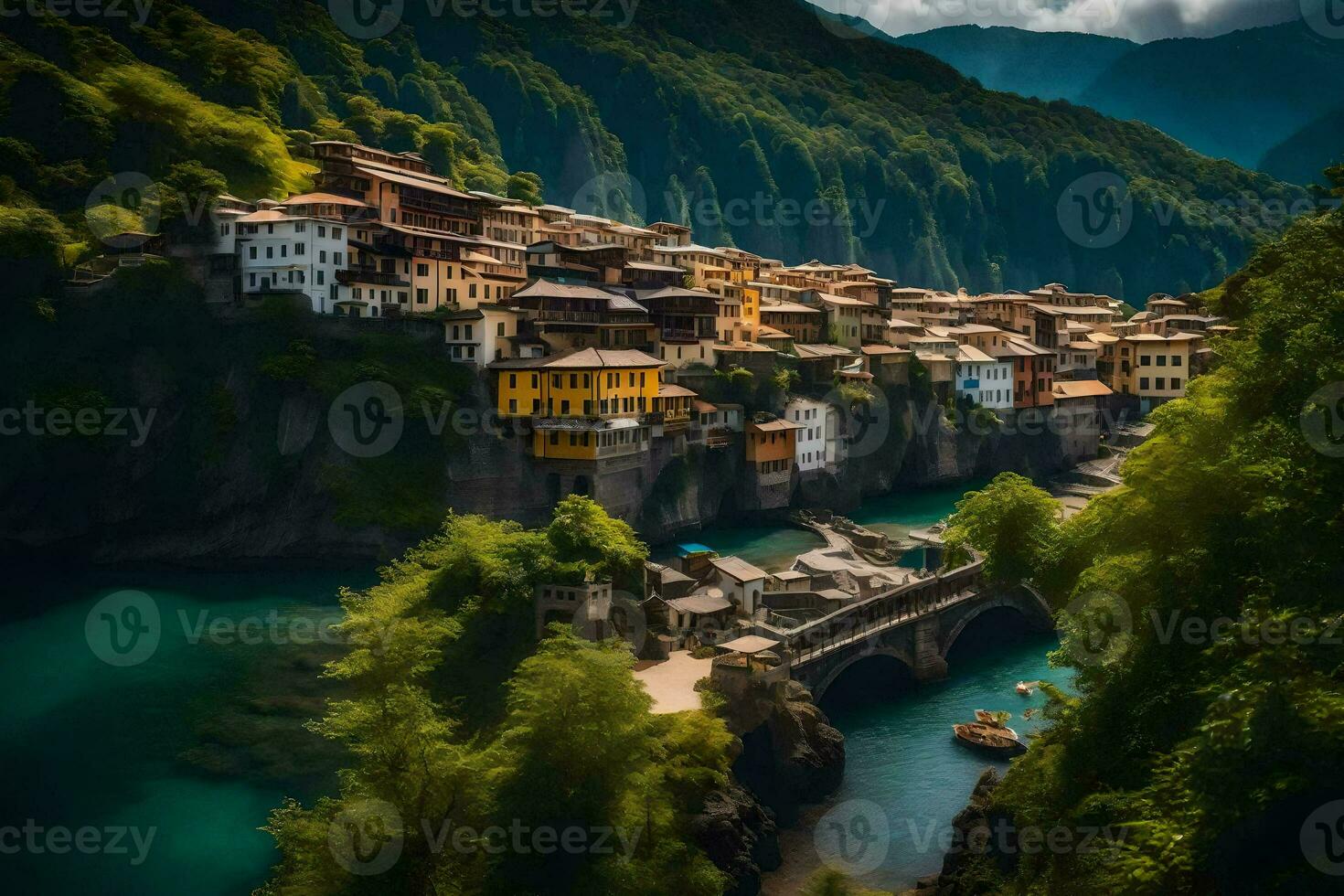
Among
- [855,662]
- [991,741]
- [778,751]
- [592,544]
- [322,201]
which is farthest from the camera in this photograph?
[322,201]

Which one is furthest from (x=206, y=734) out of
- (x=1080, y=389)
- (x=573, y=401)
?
(x=1080, y=389)

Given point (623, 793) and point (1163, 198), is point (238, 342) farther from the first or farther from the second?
point (1163, 198)

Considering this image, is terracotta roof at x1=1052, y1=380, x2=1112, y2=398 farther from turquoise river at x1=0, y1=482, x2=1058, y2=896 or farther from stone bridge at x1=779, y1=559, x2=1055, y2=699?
turquoise river at x1=0, y1=482, x2=1058, y2=896

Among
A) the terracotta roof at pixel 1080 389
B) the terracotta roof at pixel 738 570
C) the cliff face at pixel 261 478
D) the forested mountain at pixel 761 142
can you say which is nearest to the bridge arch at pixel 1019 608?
the terracotta roof at pixel 738 570

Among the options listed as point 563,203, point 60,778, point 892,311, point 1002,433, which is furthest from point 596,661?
point 563,203

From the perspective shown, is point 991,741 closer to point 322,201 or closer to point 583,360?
point 583,360

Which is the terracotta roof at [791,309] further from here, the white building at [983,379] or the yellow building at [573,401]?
the yellow building at [573,401]

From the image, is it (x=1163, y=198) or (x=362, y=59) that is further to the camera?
(x=1163, y=198)
